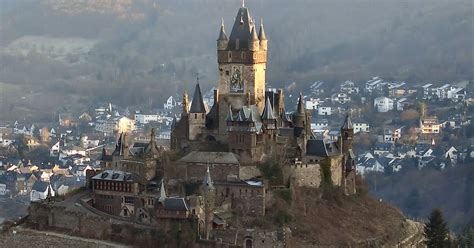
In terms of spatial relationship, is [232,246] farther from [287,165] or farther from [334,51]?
[334,51]

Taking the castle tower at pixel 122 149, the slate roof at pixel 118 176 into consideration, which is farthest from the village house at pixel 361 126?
the slate roof at pixel 118 176

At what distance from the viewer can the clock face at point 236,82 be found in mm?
52219

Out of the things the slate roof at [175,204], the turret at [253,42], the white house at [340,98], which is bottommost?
the slate roof at [175,204]

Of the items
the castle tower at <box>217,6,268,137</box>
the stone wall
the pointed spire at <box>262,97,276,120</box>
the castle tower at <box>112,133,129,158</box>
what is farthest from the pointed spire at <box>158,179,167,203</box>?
the castle tower at <box>217,6,268,137</box>

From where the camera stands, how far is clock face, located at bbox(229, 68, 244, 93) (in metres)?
52.2

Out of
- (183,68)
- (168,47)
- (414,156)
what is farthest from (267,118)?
(168,47)

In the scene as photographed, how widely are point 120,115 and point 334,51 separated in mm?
34571

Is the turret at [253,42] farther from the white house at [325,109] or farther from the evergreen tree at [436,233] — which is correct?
the white house at [325,109]

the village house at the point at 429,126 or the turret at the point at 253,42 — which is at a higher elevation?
the turret at the point at 253,42

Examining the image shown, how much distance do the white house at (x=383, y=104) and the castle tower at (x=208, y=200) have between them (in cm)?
5093

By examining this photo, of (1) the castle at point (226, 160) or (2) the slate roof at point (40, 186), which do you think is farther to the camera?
(2) the slate roof at point (40, 186)

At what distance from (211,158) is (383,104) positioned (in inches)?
2010

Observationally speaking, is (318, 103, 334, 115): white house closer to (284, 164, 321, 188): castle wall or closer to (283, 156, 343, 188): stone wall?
(283, 156, 343, 188): stone wall

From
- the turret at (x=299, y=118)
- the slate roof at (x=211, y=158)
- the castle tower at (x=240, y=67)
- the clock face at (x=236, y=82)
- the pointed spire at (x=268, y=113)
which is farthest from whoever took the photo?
the turret at (x=299, y=118)
